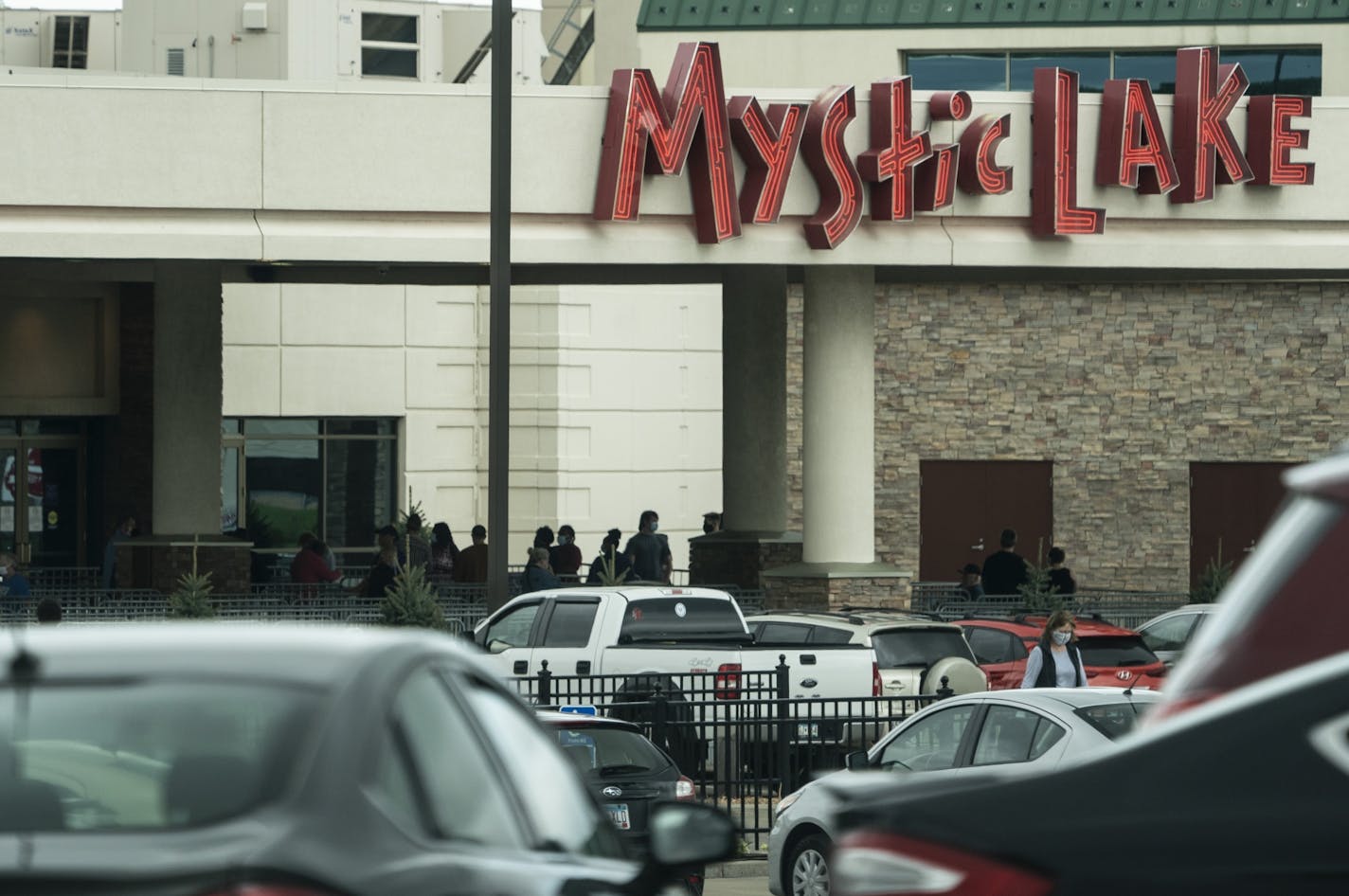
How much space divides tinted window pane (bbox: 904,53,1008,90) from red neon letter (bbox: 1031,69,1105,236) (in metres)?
12.7

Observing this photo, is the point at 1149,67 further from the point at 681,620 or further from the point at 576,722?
the point at 576,722

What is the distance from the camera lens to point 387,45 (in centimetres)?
4525

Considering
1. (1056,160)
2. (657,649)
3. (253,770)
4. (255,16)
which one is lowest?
(657,649)

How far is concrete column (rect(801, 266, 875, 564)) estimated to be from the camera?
92.1ft

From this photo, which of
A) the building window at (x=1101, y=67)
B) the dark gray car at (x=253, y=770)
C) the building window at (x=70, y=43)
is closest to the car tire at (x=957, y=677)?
the dark gray car at (x=253, y=770)

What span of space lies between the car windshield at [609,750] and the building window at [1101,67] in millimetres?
27488

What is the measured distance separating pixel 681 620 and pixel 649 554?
1013 cm

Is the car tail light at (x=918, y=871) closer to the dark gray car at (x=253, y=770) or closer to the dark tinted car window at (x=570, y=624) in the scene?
the dark gray car at (x=253, y=770)

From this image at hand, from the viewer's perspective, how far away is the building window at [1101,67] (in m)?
39.3

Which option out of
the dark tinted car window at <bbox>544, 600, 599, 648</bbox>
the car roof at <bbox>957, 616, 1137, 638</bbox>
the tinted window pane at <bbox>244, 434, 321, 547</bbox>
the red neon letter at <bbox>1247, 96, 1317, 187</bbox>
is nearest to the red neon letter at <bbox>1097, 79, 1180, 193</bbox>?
the red neon letter at <bbox>1247, 96, 1317, 187</bbox>

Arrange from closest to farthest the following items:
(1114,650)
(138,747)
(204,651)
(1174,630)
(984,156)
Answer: (138,747) → (204,651) → (1114,650) → (1174,630) → (984,156)

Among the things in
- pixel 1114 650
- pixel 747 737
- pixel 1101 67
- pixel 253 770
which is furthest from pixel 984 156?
pixel 253 770

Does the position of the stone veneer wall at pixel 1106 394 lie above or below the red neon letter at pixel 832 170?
below

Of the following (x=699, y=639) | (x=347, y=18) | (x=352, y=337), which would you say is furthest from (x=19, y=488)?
(x=699, y=639)
